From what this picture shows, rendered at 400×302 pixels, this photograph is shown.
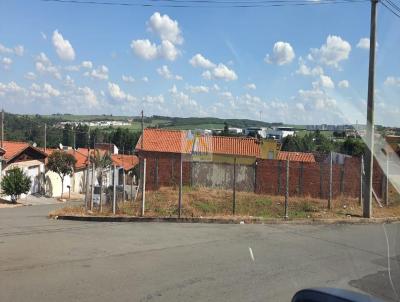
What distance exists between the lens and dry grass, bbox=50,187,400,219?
1633cm

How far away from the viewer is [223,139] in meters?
Answer: 55.2

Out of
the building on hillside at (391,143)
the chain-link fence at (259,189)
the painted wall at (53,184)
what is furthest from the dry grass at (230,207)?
the painted wall at (53,184)

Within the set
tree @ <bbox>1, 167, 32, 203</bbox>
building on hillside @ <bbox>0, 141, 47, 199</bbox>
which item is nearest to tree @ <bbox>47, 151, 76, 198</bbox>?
building on hillside @ <bbox>0, 141, 47, 199</bbox>

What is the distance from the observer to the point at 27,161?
4419 centimetres

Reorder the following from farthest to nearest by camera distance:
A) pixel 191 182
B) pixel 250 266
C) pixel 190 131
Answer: pixel 190 131, pixel 191 182, pixel 250 266

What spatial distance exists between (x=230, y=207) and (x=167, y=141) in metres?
40.2

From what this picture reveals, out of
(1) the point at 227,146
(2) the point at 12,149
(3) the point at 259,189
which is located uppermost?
(1) the point at 227,146

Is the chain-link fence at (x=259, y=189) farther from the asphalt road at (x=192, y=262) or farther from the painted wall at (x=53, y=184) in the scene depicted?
the painted wall at (x=53, y=184)

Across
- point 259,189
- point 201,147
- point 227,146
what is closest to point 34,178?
point 201,147

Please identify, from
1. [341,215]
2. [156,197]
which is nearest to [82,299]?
[341,215]

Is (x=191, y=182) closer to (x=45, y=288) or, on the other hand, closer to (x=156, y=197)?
(x=156, y=197)

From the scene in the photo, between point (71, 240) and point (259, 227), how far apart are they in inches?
198

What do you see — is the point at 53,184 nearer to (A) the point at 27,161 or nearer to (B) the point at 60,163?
(B) the point at 60,163

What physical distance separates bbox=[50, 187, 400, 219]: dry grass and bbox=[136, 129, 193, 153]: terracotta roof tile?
34.0 meters
